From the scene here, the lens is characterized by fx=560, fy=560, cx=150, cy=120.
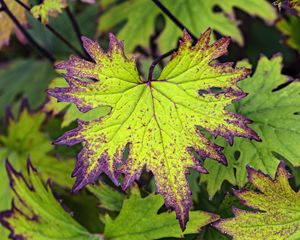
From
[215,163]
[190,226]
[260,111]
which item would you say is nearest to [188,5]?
[260,111]

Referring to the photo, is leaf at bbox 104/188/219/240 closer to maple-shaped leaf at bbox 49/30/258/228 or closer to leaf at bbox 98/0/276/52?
maple-shaped leaf at bbox 49/30/258/228

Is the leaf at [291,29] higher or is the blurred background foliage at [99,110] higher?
the blurred background foliage at [99,110]

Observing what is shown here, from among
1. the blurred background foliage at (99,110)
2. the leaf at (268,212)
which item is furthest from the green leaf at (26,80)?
the leaf at (268,212)

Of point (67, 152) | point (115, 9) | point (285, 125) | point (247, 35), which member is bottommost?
point (247, 35)

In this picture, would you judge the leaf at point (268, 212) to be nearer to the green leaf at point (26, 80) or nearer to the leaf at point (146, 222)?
the leaf at point (146, 222)

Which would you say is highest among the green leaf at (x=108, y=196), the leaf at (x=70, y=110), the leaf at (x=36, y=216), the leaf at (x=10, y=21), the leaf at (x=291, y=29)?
the leaf at (x=10, y=21)

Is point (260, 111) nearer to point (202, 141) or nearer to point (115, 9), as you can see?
point (202, 141)

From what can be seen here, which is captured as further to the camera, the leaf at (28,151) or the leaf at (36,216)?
the leaf at (28,151)
